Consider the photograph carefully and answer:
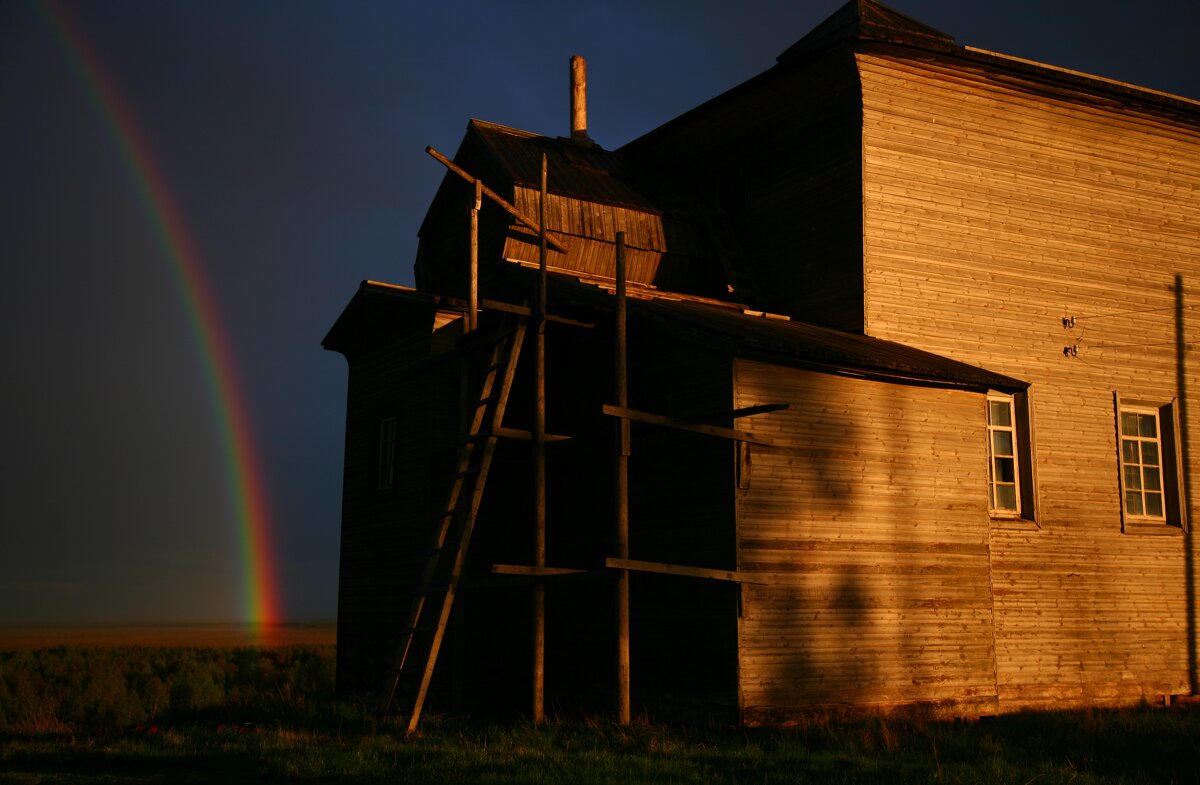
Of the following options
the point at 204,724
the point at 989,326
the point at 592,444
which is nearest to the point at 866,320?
the point at 989,326

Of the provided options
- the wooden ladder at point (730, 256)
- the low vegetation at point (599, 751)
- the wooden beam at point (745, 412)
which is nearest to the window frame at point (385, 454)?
the low vegetation at point (599, 751)

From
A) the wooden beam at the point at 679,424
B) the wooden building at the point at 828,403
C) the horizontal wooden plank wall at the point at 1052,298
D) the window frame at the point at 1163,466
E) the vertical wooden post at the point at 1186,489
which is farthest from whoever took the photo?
the window frame at the point at 1163,466

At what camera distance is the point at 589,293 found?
1792cm

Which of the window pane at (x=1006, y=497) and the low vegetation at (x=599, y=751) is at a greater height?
the window pane at (x=1006, y=497)

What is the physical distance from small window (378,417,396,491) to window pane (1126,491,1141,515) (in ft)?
43.3

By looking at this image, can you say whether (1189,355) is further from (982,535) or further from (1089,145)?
(982,535)

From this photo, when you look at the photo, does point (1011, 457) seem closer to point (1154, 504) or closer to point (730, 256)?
point (1154, 504)

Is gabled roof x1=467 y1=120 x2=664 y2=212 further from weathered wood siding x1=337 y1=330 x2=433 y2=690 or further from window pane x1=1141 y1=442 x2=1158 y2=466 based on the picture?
window pane x1=1141 y1=442 x2=1158 y2=466

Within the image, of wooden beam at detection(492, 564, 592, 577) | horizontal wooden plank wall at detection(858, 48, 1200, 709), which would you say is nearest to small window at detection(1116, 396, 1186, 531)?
horizontal wooden plank wall at detection(858, 48, 1200, 709)

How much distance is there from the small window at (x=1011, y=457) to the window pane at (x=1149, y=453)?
113 inches

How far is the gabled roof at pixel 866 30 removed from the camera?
2073cm

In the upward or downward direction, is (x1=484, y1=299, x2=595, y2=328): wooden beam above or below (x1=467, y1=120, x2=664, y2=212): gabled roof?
below

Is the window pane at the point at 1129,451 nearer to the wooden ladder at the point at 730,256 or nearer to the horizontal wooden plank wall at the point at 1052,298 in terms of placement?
the horizontal wooden plank wall at the point at 1052,298

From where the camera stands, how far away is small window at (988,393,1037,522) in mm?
20172
